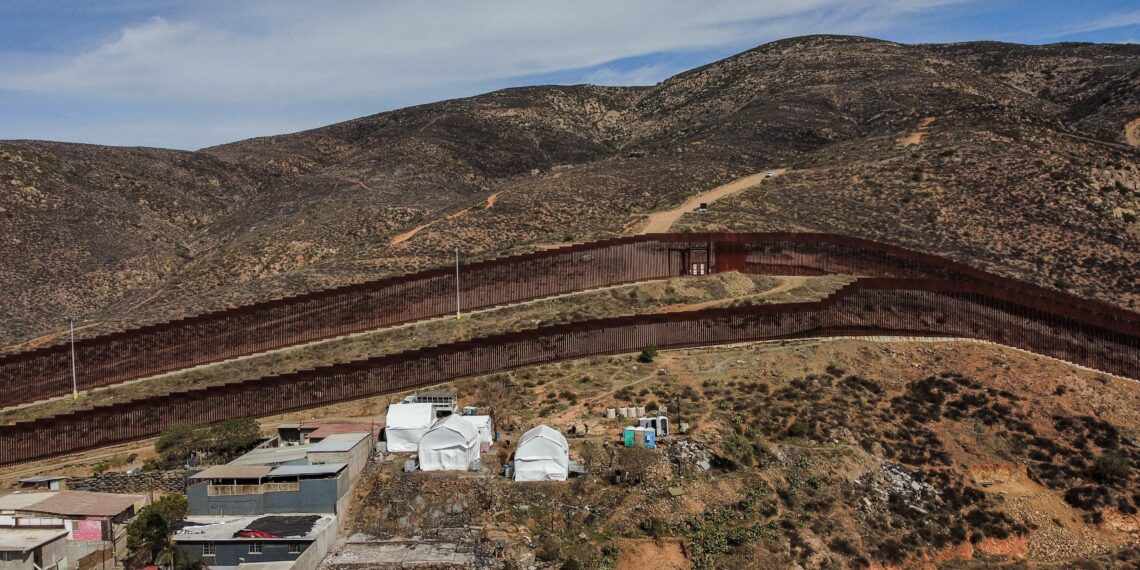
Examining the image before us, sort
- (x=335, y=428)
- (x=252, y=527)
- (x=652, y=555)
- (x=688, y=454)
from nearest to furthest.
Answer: (x=652, y=555) < (x=252, y=527) < (x=688, y=454) < (x=335, y=428)

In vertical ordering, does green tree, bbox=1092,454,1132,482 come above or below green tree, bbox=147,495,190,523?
below

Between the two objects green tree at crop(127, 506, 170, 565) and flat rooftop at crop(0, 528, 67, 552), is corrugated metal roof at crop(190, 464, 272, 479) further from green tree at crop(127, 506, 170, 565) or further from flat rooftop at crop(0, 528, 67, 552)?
flat rooftop at crop(0, 528, 67, 552)

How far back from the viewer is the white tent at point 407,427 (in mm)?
25859

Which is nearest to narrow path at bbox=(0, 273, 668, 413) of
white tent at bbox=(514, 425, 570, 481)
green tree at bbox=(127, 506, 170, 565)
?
white tent at bbox=(514, 425, 570, 481)

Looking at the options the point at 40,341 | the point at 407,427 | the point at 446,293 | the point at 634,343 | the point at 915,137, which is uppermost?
the point at 915,137

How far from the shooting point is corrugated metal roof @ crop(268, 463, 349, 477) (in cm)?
2297

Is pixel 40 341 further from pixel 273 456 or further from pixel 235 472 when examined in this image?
pixel 235 472

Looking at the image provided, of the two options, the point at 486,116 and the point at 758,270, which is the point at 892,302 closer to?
the point at 758,270

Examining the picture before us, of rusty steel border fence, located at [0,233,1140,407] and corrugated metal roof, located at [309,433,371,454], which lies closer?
corrugated metal roof, located at [309,433,371,454]

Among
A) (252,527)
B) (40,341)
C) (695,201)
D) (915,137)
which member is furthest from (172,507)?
(915,137)

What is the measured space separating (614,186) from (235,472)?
4339 cm

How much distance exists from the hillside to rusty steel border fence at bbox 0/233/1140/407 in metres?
5.75

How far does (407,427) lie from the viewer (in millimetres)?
25891

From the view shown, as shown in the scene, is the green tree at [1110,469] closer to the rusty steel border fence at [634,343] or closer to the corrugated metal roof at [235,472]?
the rusty steel border fence at [634,343]
